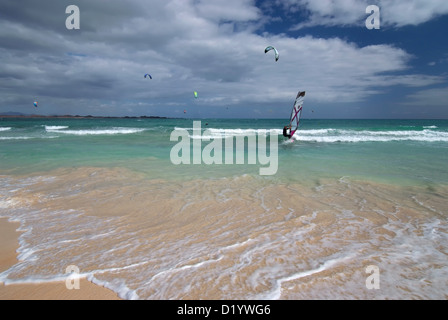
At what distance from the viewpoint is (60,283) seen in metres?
2.51

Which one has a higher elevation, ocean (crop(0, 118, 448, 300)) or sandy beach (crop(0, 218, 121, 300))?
ocean (crop(0, 118, 448, 300))

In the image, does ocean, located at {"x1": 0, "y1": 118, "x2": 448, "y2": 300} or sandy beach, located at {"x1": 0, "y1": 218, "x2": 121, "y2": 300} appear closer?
sandy beach, located at {"x1": 0, "y1": 218, "x2": 121, "y2": 300}

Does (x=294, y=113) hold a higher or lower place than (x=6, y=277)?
higher

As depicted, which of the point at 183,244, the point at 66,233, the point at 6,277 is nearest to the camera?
the point at 6,277

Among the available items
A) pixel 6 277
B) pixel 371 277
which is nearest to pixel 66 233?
pixel 6 277

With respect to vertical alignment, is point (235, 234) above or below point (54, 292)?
above

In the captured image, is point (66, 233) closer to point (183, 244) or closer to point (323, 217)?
point (183, 244)

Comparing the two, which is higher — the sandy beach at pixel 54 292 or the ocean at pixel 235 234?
the ocean at pixel 235 234

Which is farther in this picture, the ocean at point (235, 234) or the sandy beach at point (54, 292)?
the ocean at point (235, 234)
